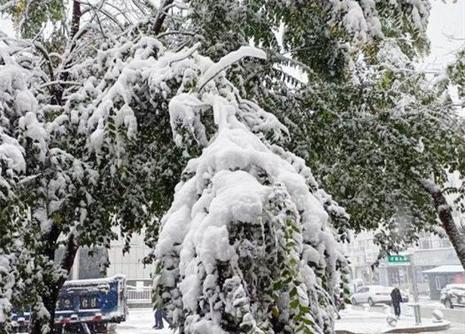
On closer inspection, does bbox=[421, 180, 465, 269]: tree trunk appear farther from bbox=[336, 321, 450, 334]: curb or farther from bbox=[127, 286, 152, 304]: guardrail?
bbox=[127, 286, 152, 304]: guardrail

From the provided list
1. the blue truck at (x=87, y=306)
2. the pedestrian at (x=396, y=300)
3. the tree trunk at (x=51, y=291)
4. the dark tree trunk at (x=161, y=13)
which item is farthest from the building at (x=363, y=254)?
the tree trunk at (x=51, y=291)

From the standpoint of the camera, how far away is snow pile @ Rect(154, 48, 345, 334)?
1514 millimetres

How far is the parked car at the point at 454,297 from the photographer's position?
2542 cm

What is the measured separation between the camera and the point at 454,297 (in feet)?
84.3

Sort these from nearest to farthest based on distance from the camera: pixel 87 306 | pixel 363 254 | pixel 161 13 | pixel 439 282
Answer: pixel 161 13, pixel 87 306, pixel 439 282, pixel 363 254

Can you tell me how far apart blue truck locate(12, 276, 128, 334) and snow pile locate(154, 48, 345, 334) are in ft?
43.8

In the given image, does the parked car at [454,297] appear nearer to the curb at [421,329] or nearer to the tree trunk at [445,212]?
the curb at [421,329]

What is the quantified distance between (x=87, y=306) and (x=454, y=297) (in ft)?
66.3

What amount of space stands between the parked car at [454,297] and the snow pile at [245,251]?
89.1 feet

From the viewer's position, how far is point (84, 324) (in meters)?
14.0

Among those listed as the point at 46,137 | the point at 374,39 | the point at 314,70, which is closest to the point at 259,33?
the point at 314,70

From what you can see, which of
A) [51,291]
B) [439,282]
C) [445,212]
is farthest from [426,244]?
[51,291]

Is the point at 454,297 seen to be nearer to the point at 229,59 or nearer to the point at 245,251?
the point at 229,59

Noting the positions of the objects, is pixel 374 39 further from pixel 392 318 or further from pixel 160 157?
pixel 392 318
